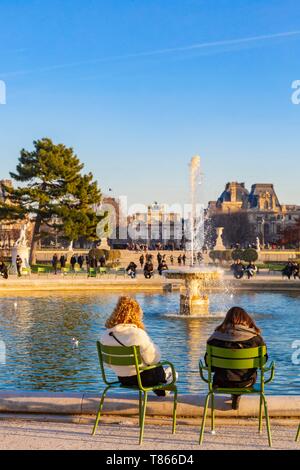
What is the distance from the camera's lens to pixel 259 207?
7402 inches

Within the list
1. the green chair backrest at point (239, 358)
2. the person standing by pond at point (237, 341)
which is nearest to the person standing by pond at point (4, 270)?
the person standing by pond at point (237, 341)

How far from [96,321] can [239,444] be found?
14958 millimetres

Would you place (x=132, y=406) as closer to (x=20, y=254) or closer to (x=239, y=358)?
(x=239, y=358)

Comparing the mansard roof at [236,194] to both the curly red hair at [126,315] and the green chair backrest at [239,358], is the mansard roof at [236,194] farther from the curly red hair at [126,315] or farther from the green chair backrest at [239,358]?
the green chair backrest at [239,358]

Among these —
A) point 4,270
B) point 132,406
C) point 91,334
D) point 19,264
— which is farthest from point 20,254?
point 132,406

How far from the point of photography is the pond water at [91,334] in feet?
43.5

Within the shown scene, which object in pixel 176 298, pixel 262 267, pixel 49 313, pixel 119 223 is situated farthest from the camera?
pixel 119 223

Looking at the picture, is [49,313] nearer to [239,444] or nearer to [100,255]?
[239,444]

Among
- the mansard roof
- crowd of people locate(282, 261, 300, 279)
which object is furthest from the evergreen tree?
the mansard roof

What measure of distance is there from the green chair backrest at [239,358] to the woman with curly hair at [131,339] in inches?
27.6

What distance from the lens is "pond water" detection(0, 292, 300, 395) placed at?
43.5 ft

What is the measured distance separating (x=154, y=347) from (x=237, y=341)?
2.93 feet
